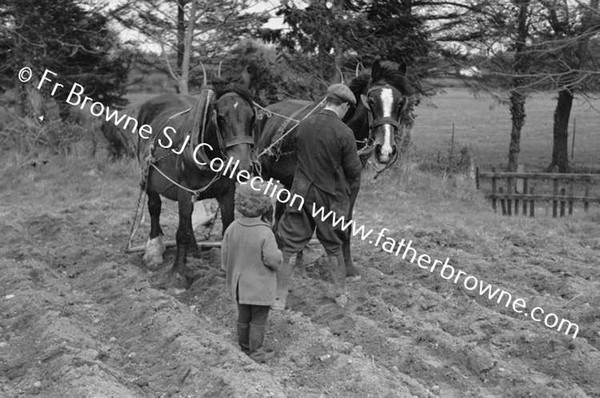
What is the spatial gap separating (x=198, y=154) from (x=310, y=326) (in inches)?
77.6

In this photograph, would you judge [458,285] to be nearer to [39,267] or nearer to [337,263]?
[337,263]

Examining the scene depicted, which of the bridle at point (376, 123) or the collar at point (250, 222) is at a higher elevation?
the bridle at point (376, 123)

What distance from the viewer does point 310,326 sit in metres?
5.41

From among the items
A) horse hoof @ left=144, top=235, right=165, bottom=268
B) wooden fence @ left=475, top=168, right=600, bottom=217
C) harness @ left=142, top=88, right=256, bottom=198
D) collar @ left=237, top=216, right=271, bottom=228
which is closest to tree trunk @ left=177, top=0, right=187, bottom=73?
wooden fence @ left=475, top=168, right=600, bottom=217

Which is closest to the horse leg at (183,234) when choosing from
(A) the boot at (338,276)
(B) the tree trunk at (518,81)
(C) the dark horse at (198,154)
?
(C) the dark horse at (198,154)

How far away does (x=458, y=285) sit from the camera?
269 inches

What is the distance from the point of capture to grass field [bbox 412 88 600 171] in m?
22.3

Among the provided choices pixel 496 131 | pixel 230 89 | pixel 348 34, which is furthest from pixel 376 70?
pixel 496 131

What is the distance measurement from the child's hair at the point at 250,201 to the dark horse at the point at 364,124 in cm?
174

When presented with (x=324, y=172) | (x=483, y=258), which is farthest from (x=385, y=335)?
(x=483, y=258)

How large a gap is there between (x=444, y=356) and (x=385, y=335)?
0.50 m

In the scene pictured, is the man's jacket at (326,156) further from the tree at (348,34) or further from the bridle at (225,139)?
the tree at (348,34)

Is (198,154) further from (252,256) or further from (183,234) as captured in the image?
(252,256)

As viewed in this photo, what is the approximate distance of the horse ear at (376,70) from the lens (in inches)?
256
